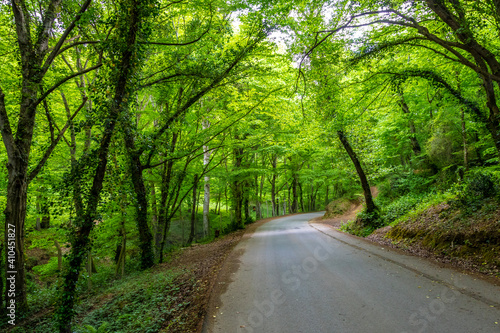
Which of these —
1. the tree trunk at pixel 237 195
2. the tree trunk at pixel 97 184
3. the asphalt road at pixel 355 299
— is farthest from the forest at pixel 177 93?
the tree trunk at pixel 237 195

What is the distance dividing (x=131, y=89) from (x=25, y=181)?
3.91 m

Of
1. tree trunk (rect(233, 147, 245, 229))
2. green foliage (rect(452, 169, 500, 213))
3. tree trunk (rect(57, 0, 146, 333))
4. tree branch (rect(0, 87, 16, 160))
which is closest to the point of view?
tree trunk (rect(57, 0, 146, 333))

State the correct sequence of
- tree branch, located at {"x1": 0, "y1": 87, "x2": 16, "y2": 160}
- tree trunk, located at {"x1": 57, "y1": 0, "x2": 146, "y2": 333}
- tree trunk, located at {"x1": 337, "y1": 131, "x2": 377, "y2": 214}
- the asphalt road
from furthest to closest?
tree trunk, located at {"x1": 337, "y1": 131, "x2": 377, "y2": 214} < tree branch, located at {"x1": 0, "y1": 87, "x2": 16, "y2": 160} < tree trunk, located at {"x1": 57, "y1": 0, "x2": 146, "y2": 333} < the asphalt road

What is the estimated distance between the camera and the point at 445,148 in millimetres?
12648

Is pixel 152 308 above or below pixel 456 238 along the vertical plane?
below

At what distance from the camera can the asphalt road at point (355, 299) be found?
3.30 m

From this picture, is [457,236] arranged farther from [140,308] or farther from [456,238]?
[140,308]

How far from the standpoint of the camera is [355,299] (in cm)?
407

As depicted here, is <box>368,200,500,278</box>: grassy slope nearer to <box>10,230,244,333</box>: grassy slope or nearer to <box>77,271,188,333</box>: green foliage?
<box>10,230,244,333</box>: grassy slope

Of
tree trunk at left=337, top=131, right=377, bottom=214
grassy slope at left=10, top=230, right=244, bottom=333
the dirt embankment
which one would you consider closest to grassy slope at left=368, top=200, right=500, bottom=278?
the dirt embankment

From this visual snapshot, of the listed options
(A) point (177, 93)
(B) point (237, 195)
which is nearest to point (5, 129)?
(A) point (177, 93)

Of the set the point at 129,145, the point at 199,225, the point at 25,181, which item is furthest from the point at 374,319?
the point at 199,225

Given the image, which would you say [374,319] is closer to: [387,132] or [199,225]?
[387,132]

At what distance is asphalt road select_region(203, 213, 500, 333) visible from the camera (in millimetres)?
3299
